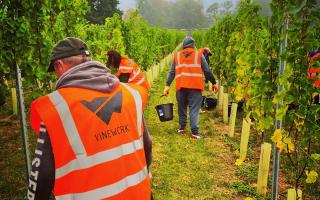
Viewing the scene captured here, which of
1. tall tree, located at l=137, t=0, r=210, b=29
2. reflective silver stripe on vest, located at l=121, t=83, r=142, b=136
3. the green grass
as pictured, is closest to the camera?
reflective silver stripe on vest, located at l=121, t=83, r=142, b=136

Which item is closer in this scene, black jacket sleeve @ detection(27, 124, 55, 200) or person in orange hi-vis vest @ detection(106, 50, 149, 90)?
black jacket sleeve @ detection(27, 124, 55, 200)

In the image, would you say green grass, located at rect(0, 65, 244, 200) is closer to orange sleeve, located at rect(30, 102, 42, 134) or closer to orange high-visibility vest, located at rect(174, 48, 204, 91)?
orange high-visibility vest, located at rect(174, 48, 204, 91)

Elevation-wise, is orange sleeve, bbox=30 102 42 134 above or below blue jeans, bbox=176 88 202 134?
above

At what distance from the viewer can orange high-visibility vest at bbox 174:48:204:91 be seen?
8383mm

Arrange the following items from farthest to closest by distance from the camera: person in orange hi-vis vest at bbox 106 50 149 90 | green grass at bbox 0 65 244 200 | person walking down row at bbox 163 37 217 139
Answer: person walking down row at bbox 163 37 217 139 < person in orange hi-vis vest at bbox 106 50 149 90 < green grass at bbox 0 65 244 200

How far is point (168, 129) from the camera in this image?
941cm

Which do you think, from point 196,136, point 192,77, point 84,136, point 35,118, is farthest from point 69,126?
point 196,136

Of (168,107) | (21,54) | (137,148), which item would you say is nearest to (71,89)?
(137,148)

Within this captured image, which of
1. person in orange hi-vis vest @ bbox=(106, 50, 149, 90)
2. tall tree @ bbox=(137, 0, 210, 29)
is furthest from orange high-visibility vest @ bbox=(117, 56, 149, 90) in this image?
tall tree @ bbox=(137, 0, 210, 29)

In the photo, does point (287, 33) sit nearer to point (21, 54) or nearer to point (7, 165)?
point (21, 54)

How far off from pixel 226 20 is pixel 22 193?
8.81 metres

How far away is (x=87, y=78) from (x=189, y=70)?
244 inches

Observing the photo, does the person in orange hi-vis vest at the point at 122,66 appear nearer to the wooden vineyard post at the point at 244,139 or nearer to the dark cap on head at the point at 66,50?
the wooden vineyard post at the point at 244,139

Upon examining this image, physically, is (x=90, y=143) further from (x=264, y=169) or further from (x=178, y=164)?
(x=178, y=164)
